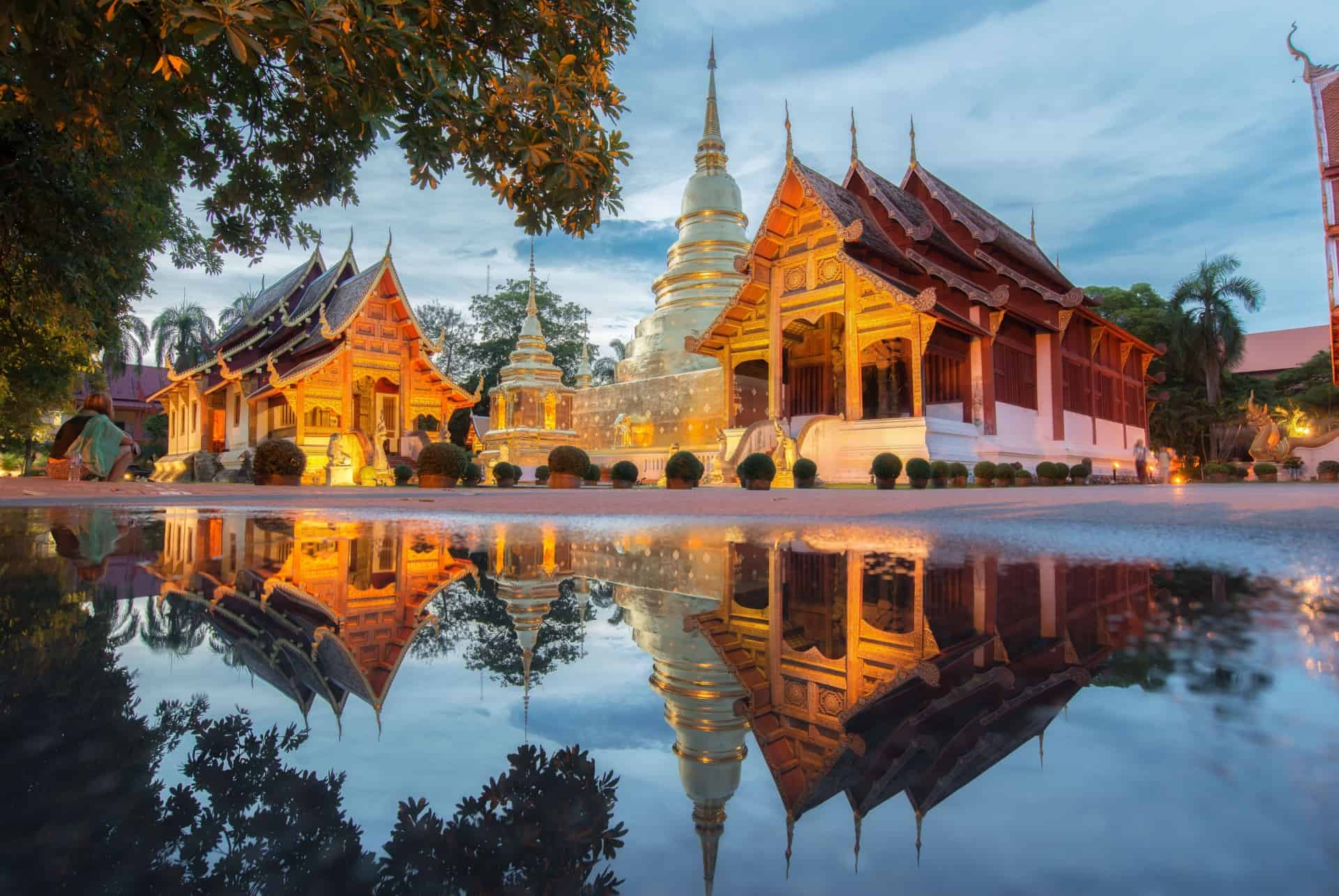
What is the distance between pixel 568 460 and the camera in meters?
15.4

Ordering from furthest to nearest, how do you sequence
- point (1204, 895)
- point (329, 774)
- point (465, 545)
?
1. point (465, 545)
2. point (329, 774)
3. point (1204, 895)

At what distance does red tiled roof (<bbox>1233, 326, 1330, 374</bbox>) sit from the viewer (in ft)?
142

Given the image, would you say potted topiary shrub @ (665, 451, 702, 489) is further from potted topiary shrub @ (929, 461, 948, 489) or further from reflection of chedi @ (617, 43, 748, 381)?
reflection of chedi @ (617, 43, 748, 381)

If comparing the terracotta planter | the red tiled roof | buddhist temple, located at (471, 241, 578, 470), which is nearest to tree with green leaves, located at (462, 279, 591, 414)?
buddhist temple, located at (471, 241, 578, 470)

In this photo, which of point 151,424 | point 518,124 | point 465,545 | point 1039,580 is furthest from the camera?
point 151,424

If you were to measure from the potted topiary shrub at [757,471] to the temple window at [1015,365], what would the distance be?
24.5ft

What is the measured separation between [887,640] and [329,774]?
1.00 m

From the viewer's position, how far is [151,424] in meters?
40.7

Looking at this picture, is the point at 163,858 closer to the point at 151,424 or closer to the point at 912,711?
the point at 912,711

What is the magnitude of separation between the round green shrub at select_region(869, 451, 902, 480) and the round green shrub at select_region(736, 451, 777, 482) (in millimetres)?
1763

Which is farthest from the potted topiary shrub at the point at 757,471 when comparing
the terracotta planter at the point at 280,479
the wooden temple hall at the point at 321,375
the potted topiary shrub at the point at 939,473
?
the wooden temple hall at the point at 321,375

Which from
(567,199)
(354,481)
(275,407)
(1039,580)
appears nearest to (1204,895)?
(1039,580)

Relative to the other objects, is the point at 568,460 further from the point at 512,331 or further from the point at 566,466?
the point at 512,331

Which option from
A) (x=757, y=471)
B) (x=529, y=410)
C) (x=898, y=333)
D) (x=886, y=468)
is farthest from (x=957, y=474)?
(x=529, y=410)
